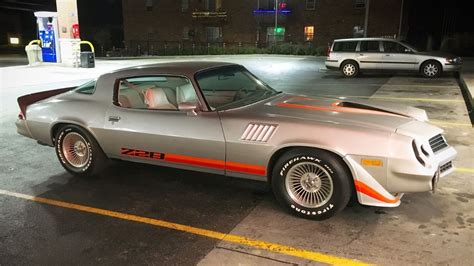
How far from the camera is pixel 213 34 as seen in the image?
44188 mm

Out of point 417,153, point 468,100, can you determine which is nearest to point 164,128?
point 417,153

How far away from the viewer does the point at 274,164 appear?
14.6ft

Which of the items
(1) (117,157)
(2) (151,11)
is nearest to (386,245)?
(1) (117,157)

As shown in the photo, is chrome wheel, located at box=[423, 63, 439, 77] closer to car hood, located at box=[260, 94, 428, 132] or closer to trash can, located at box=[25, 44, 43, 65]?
car hood, located at box=[260, 94, 428, 132]

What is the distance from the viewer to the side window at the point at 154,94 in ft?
16.9

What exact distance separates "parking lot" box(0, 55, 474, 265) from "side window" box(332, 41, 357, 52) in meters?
11.4

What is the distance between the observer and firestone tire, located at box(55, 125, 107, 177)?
5.48m

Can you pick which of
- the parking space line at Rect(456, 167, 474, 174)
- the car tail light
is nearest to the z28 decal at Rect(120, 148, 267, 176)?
the car tail light

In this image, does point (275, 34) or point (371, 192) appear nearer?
point (371, 192)

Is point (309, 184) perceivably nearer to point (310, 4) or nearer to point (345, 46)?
point (345, 46)

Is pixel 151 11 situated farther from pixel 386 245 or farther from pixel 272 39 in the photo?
pixel 386 245

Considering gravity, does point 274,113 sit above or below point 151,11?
below

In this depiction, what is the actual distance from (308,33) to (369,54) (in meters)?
24.4

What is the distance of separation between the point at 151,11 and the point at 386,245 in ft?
150
